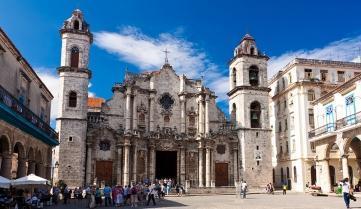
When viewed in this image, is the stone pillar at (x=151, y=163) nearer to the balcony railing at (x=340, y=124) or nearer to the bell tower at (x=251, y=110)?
the bell tower at (x=251, y=110)

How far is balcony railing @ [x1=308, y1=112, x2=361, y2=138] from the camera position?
27.0 metres

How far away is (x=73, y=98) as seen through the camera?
3866 centimetres

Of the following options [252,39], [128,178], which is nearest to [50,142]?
[128,178]

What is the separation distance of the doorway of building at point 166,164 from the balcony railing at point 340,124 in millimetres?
14386

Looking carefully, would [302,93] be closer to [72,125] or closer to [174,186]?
[174,186]

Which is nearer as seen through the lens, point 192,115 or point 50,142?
point 50,142

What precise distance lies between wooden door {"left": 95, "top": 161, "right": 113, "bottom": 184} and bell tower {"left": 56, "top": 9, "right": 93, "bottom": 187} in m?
1.87

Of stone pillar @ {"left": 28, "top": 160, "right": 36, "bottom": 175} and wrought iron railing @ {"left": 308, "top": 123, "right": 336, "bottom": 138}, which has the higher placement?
wrought iron railing @ {"left": 308, "top": 123, "right": 336, "bottom": 138}

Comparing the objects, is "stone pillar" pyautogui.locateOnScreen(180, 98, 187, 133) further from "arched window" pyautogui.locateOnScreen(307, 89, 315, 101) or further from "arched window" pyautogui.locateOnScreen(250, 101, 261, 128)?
"arched window" pyautogui.locateOnScreen(307, 89, 315, 101)

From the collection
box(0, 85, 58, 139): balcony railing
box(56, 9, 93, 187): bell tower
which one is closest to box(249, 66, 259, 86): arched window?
box(56, 9, 93, 187): bell tower

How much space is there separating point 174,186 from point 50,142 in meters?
13.7

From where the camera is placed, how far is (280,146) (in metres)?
48.3

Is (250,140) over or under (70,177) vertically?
over

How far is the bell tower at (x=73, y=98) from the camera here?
36.7m
